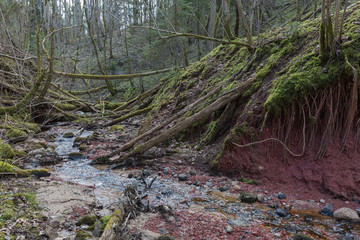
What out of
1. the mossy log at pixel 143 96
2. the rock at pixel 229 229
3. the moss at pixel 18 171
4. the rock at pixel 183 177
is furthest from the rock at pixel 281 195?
the mossy log at pixel 143 96

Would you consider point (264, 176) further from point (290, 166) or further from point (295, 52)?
point (295, 52)

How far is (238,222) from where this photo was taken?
12.5 feet

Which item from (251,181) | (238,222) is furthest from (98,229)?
(251,181)

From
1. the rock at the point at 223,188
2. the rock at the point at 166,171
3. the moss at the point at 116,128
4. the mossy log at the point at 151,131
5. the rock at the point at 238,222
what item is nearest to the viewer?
the rock at the point at 238,222

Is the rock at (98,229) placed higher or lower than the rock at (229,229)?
higher

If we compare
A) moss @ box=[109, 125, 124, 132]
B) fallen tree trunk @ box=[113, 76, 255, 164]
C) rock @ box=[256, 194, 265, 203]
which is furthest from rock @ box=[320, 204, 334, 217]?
moss @ box=[109, 125, 124, 132]

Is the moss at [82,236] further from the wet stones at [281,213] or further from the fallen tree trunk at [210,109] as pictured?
the fallen tree trunk at [210,109]

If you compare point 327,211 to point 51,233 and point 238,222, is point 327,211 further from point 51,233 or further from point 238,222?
point 51,233

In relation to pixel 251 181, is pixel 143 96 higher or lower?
higher

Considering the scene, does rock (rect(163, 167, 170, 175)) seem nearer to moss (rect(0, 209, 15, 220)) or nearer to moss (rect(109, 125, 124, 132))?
moss (rect(0, 209, 15, 220))

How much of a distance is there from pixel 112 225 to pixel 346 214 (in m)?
3.47

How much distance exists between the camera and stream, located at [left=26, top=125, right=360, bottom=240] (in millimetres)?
3512

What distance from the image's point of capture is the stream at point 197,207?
11.5 feet

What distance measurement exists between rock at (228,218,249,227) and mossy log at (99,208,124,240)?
165 cm
